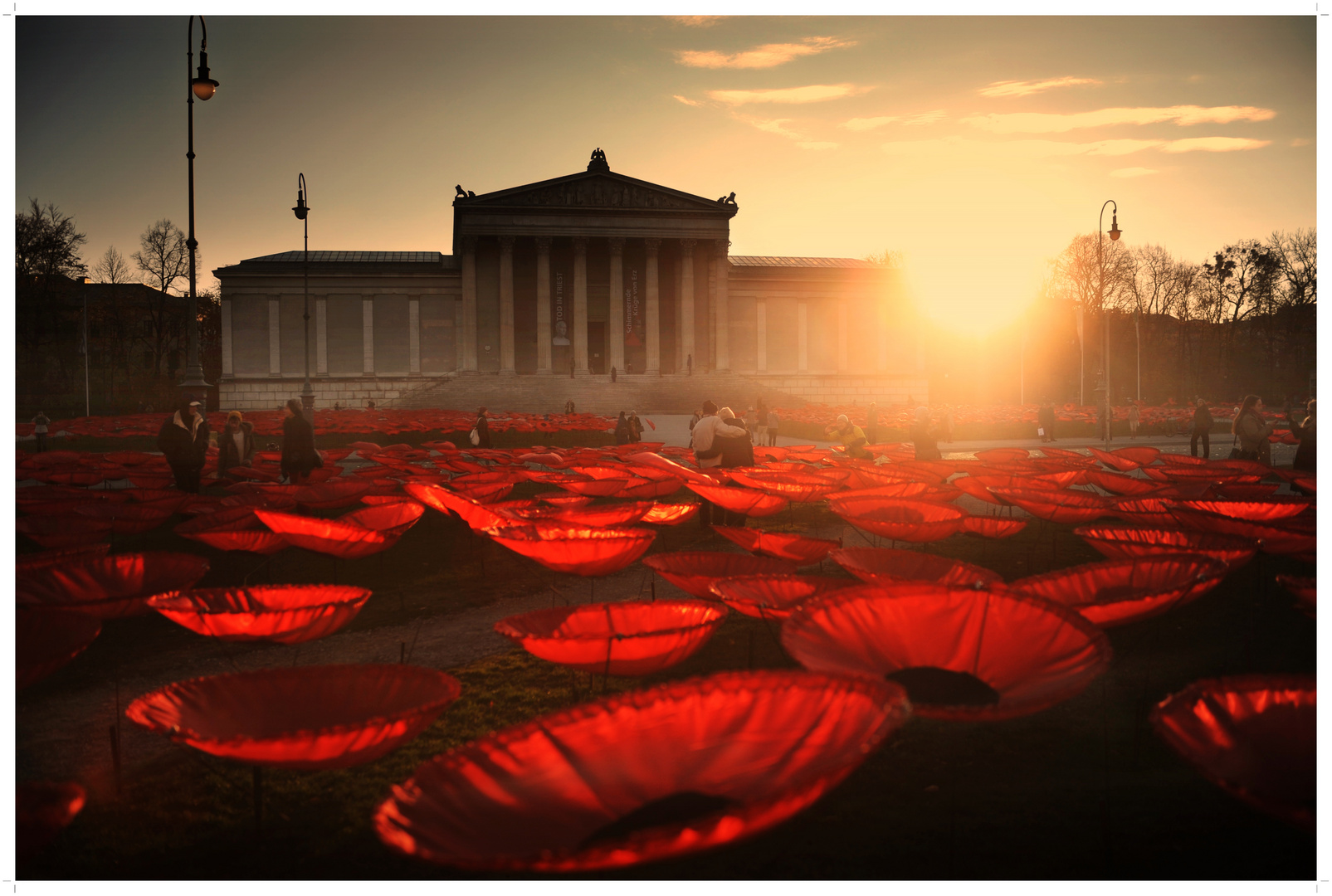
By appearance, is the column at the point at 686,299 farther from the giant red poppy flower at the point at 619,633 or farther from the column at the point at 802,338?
the giant red poppy flower at the point at 619,633

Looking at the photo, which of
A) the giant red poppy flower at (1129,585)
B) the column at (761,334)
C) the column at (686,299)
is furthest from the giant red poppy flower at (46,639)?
the column at (761,334)

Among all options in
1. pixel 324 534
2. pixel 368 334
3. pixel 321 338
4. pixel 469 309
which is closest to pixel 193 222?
pixel 324 534

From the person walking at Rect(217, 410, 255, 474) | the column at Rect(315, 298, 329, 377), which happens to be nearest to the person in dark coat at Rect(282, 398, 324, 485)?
the person walking at Rect(217, 410, 255, 474)

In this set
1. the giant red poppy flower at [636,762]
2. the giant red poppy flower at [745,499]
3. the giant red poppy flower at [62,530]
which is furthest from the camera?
the giant red poppy flower at [745,499]

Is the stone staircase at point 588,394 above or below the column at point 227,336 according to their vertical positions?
below

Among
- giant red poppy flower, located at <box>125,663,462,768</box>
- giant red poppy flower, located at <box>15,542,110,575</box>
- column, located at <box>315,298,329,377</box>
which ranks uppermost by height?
column, located at <box>315,298,329,377</box>

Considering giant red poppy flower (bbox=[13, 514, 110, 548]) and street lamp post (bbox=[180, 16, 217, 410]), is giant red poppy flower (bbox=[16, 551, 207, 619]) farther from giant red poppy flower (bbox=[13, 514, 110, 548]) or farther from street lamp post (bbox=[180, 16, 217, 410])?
street lamp post (bbox=[180, 16, 217, 410])

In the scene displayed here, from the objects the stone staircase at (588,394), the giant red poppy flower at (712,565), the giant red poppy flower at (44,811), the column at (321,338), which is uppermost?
the column at (321,338)
